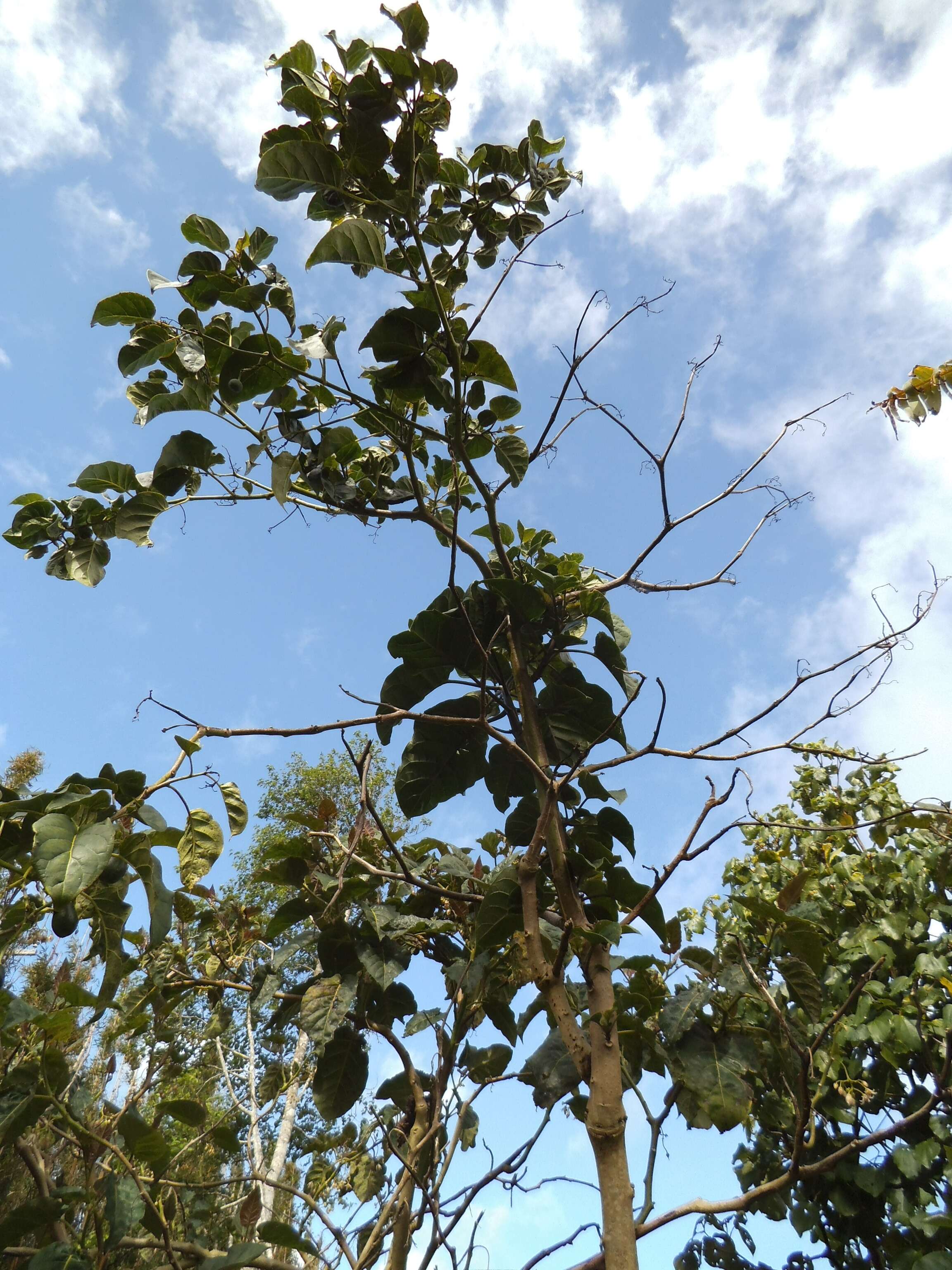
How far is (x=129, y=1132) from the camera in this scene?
105cm

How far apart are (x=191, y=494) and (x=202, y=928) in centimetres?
88

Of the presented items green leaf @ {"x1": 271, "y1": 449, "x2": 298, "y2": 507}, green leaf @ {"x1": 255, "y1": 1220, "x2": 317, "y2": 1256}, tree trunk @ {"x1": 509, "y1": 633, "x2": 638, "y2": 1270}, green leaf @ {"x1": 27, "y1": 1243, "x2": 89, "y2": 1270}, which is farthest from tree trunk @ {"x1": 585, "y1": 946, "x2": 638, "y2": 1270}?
green leaf @ {"x1": 271, "y1": 449, "x2": 298, "y2": 507}

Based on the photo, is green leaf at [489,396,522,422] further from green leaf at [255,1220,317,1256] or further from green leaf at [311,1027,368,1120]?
green leaf at [255,1220,317,1256]

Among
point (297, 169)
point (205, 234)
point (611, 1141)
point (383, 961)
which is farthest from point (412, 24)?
point (611, 1141)

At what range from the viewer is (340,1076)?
4.50 ft

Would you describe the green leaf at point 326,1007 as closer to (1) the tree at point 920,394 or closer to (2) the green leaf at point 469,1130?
(2) the green leaf at point 469,1130

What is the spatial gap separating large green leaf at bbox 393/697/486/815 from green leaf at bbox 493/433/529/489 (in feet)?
1.53

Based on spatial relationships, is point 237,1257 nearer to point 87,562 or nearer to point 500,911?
point 500,911

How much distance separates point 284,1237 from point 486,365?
4.44 feet

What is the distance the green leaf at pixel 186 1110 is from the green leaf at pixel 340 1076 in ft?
0.68

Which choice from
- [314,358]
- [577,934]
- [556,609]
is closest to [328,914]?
[577,934]

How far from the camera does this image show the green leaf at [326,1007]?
51.5 inches

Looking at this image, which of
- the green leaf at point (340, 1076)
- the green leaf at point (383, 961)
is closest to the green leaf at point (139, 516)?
the green leaf at point (383, 961)

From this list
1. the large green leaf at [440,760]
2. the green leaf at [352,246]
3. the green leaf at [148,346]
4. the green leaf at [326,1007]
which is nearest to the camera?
the green leaf at [352,246]
